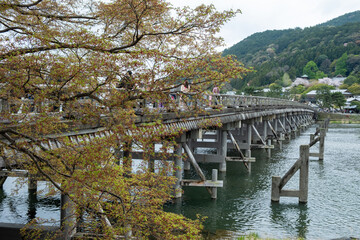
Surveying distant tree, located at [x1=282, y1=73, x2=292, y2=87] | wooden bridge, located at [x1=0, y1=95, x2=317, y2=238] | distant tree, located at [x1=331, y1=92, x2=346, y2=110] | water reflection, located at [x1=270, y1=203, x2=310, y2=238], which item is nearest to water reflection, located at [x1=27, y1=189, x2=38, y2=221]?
wooden bridge, located at [x1=0, y1=95, x2=317, y2=238]

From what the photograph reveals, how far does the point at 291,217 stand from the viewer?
1354 cm

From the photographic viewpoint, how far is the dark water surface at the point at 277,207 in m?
12.3

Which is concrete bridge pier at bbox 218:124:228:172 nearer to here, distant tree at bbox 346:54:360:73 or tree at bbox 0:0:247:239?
tree at bbox 0:0:247:239

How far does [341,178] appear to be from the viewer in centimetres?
2084

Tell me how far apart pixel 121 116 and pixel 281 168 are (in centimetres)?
1847

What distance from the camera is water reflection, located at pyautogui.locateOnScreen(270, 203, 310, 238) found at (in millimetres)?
12409

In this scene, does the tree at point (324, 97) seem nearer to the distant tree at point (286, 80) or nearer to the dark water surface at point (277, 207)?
the distant tree at point (286, 80)

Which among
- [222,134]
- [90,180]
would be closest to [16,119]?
[90,180]

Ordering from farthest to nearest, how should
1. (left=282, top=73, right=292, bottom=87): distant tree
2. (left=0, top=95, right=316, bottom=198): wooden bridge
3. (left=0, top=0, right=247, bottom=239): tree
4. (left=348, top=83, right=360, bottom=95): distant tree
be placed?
1. (left=282, top=73, right=292, bottom=87): distant tree
2. (left=348, top=83, right=360, bottom=95): distant tree
3. (left=0, top=95, right=316, bottom=198): wooden bridge
4. (left=0, top=0, right=247, bottom=239): tree

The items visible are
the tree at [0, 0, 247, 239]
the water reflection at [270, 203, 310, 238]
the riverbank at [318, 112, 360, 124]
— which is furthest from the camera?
the riverbank at [318, 112, 360, 124]

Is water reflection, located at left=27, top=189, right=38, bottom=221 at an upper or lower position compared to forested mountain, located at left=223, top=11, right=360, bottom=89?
lower

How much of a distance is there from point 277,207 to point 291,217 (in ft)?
3.70

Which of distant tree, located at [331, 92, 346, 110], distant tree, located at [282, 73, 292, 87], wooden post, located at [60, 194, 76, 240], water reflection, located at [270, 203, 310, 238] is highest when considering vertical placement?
distant tree, located at [282, 73, 292, 87]

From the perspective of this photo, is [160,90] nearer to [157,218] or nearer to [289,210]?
[157,218]
